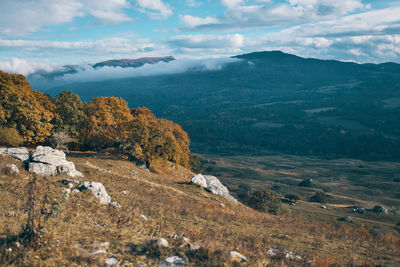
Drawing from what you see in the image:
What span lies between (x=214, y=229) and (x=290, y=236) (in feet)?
19.9

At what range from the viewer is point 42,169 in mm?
23531

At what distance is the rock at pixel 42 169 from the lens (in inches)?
911

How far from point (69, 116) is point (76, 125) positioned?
2141 millimetres

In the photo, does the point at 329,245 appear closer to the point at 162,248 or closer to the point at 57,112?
the point at 162,248

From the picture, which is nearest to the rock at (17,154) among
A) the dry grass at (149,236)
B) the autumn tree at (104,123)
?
Result: the dry grass at (149,236)

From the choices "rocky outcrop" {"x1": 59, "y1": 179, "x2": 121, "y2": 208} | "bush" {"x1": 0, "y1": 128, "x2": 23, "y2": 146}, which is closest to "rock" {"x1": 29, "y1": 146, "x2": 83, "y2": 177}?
"rocky outcrop" {"x1": 59, "y1": 179, "x2": 121, "y2": 208}

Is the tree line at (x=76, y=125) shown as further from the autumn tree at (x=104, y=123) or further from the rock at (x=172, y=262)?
the rock at (x=172, y=262)

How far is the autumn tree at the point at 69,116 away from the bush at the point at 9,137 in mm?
9590

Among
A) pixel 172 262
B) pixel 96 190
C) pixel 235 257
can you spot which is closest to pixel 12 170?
pixel 96 190

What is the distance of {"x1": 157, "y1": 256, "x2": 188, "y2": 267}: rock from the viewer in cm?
960

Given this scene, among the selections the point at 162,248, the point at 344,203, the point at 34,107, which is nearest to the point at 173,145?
the point at 34,107

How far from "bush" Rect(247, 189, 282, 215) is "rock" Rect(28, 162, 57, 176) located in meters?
34.7

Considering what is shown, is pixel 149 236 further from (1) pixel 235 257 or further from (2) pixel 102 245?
(1) pixel 235 257

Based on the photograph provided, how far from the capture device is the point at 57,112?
50500mm
